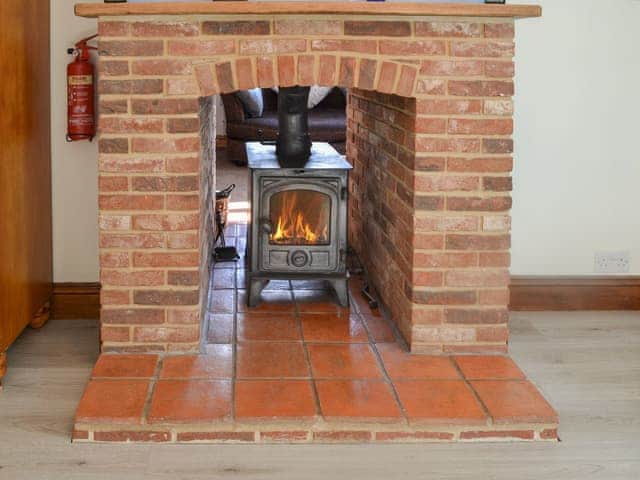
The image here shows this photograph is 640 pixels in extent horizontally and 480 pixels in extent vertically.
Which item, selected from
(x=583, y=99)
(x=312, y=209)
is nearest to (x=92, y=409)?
(x=312, y=209)

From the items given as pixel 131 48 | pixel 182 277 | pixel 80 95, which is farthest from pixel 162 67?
pixel 182 277

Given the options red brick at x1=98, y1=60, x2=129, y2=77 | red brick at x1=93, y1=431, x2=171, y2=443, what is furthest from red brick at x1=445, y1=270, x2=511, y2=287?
red brick at x1=98, y1=60, x2=129, y2=77

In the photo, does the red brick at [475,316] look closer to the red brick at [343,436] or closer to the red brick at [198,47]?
the red brick at [343,436]

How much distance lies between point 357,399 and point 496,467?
48cm

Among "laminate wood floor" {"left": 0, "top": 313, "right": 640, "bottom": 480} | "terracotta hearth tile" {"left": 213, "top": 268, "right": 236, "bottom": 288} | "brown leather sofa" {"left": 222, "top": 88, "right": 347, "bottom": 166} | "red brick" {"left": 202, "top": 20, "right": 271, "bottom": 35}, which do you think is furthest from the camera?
"brown leather sofa" {"left": 222, "top": 88, "right": 347, "bottom": 166}

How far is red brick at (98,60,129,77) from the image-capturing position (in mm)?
3205

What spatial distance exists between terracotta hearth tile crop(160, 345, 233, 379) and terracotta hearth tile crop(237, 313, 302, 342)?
0.52 feet

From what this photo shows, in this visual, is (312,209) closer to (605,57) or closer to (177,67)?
(177,67)

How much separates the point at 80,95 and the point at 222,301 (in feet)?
3.09

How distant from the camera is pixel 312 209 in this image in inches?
154

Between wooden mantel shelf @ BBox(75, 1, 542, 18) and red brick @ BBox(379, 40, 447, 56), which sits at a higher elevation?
wooden mantel shelf @ BBox(75, 1, 542, 18)

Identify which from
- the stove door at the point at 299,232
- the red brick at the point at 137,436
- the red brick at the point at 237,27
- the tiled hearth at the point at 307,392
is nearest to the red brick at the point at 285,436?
the tiled hearth at the point at 307,392

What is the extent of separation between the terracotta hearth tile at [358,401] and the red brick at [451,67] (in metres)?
1.00

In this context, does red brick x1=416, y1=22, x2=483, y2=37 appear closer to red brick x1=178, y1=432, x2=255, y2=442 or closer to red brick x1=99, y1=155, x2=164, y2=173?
red brick x1=99, y1=155, x2=164, y2=173
